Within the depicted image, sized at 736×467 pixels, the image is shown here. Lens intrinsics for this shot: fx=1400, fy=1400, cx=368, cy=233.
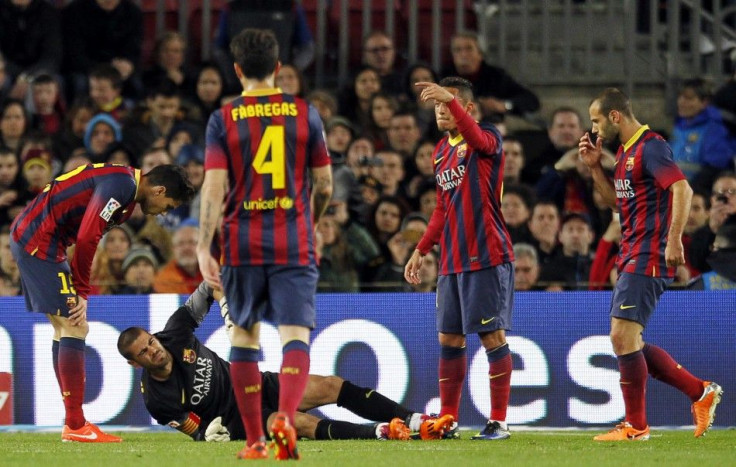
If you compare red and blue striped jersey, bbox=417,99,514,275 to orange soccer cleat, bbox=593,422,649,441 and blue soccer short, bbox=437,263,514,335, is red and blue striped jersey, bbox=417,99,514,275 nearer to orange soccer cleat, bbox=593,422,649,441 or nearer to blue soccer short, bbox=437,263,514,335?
blue soccer short, bbox=437,263,514,335

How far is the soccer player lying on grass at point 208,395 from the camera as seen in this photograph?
934 cm

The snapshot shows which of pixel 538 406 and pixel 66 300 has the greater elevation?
pixel 66 300

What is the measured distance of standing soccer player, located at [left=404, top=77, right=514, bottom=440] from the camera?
363 inches

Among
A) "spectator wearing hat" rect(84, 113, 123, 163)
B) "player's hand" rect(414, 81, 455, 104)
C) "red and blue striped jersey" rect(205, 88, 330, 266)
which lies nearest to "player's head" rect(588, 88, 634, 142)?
"player's hand" rect(414, 81, 455, 104)

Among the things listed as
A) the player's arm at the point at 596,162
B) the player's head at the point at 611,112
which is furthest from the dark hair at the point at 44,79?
the player's head at the point at 611,112

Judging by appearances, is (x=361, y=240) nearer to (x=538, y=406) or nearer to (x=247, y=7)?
(x=538, y=406)

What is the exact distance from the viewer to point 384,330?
11.2 meters

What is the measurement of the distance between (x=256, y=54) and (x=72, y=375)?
3.31m

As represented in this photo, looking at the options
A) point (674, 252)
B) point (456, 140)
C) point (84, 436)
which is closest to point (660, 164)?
point (674, 252)

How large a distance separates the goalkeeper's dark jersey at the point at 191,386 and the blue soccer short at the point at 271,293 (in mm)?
2103

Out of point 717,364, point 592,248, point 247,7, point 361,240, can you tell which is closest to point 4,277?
point 361,240

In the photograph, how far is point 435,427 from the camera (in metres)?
9.30

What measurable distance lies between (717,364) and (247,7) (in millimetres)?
6990

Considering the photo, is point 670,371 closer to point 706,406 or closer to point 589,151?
point 706,406
